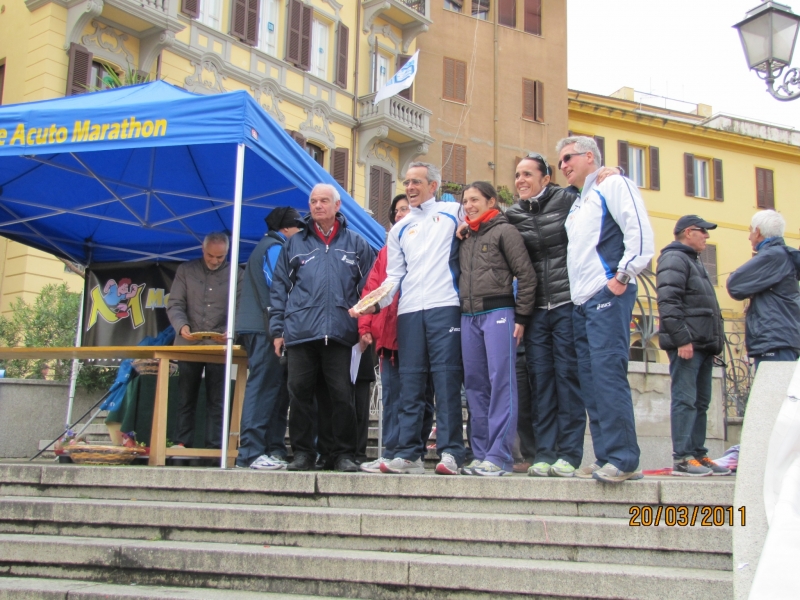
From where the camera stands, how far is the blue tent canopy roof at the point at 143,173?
6.05m

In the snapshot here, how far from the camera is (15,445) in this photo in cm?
891

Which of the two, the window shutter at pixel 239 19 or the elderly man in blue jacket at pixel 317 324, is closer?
the elderly man in blue jacket at pixel 317 324

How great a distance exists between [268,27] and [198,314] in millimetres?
15452

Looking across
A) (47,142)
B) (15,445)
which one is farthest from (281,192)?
(15,445)

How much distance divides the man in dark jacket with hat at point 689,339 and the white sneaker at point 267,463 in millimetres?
2802

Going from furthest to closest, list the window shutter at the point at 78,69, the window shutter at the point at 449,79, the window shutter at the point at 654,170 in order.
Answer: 1. the window shutter at the point at 654,170
2. the window shutter at the point at 449,79
3. the window shutter at the point at 78,69

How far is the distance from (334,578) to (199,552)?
79cm

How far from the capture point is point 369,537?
428 centimetres

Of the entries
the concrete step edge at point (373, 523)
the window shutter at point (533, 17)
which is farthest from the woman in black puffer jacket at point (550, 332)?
the window shutter at point (533, 17)

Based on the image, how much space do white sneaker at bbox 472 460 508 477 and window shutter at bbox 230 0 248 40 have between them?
1716 centimetres

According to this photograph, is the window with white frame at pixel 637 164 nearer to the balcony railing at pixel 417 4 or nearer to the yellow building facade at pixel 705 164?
the yellow building facade at pixel 705 164

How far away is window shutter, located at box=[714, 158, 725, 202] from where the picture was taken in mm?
33781
